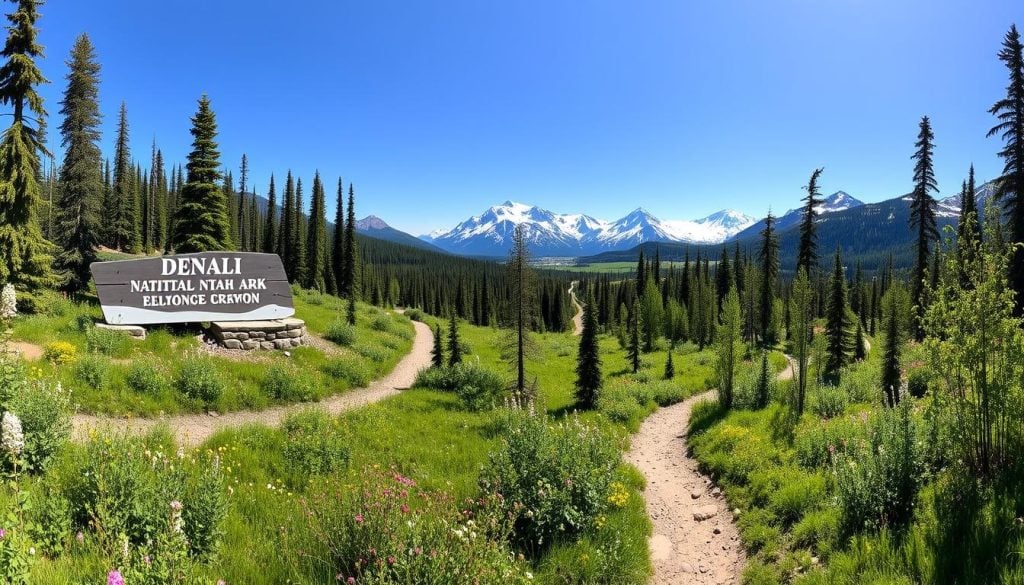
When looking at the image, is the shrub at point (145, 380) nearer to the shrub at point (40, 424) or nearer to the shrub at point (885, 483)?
the shrub at point (40, 424)

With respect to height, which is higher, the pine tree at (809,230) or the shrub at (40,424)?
the pine tree at (809,230)

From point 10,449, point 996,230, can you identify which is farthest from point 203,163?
point 996,230

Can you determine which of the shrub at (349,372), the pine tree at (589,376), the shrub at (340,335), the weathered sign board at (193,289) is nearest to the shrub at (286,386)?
the shrub at (349,372)

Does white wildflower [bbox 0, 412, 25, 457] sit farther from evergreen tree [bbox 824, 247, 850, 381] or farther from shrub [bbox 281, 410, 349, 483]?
evergreen tree [bbox 824, 247, 850, 381]

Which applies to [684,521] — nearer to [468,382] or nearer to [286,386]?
[468,382]

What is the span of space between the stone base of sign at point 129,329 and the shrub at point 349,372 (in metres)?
6.10

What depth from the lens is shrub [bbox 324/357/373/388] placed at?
17.6 m

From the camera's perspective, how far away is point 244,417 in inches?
488

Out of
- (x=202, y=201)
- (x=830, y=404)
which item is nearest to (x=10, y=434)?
(x=830, y=404)

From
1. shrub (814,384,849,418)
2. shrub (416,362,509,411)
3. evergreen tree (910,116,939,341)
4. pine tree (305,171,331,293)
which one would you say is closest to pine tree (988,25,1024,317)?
evergreen tree (910,116,939,341)

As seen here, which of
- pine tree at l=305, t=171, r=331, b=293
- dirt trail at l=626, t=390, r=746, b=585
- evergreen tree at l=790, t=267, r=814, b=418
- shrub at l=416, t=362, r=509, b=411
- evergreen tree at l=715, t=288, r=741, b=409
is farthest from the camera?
pine tree at l=305, t=171, r=331, b=293

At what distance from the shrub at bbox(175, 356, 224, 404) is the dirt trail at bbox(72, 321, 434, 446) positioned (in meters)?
0.72

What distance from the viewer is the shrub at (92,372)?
445 inches

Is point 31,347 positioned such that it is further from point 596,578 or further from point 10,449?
point 596,578
